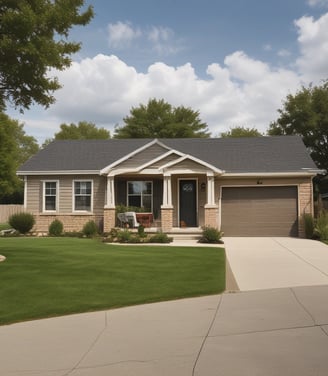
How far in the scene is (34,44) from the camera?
10.8 meters

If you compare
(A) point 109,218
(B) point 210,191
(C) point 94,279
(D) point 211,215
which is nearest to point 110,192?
(A) point 109,218

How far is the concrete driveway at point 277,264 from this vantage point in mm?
8898

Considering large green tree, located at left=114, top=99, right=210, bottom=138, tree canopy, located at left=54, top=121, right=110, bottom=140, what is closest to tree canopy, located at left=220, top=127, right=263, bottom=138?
large green tree, located at left=114, top=99, right=210, bottom=138

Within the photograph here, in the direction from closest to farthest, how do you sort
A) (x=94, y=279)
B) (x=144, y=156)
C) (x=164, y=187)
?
(x=94, y=279)
(x=164, y=187)
(x=144, y=156)

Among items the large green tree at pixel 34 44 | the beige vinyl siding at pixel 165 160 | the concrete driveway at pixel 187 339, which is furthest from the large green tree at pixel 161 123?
the concrete driveway at pixel 187 339

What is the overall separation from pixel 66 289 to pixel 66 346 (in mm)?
2951

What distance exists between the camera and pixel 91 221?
2061 centimetres

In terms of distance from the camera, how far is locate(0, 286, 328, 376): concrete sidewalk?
426cm

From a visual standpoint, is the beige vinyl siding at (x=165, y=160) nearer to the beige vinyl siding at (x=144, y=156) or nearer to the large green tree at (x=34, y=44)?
the beige vinyl siding at (x=144, y=156)

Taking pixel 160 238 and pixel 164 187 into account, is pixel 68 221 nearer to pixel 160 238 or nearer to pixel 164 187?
pixel 164 187

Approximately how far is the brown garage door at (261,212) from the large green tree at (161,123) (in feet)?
92.7

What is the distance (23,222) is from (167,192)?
7413 mm

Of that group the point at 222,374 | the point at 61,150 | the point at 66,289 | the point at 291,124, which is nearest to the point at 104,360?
the point at 222,374

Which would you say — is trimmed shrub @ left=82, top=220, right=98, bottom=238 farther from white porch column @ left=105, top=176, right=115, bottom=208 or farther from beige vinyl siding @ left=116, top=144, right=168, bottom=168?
beige vinyl siding @ left=116, top=144, right=168, bottom=168
